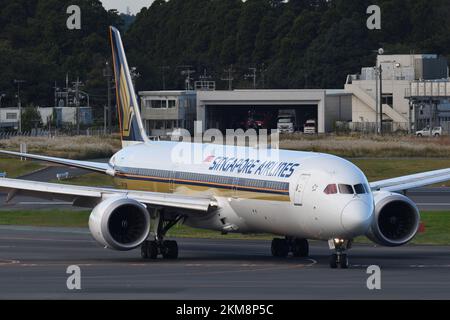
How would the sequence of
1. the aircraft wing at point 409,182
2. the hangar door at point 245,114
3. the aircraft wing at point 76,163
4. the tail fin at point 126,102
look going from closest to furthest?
the aircraft wing at point 409,182 < the aircraft wing at point 76,163 < the tail fin at point 126,102 < the hangar door at point 245,114

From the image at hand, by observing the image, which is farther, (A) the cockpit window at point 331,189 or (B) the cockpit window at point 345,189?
(A) the cockpit window at point 331,189

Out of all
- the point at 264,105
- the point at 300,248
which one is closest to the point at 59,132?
the point at 264,105

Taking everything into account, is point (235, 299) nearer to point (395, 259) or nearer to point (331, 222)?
point (331, 222)

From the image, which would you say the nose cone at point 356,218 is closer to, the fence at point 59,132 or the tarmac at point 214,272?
the tarmac at point 214,272

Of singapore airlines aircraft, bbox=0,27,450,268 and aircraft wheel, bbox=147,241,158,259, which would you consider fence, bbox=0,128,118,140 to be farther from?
aircraft wheel, bbox=147,241,158,259

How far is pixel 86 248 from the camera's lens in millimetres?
49750

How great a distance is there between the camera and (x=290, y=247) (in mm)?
46312

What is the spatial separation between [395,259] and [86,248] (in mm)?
11713

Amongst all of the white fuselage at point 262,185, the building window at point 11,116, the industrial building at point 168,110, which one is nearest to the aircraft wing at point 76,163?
the white fuselage at point 262,185

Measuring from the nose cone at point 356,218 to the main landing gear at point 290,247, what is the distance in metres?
6.40

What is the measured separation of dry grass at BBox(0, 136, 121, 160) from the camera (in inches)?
4099

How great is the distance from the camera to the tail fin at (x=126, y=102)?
54.3 m

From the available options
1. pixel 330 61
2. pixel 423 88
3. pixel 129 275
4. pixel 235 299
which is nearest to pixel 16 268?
pixel 129 275
